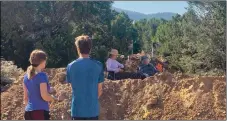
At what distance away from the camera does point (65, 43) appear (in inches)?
799

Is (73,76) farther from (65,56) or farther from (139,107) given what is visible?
(65,56)

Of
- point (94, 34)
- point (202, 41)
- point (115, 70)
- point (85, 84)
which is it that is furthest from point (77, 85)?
point (94, 34)

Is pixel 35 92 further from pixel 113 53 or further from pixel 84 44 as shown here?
pixel 113 53

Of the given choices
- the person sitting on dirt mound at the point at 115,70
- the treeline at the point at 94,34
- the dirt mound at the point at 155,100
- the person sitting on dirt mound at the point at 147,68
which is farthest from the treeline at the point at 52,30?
the dirt mound at the point at 155,100

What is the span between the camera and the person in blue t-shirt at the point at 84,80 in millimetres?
4098

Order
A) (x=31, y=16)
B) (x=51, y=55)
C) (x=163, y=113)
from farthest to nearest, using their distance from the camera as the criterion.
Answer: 1. (x=31, y=16)
2. (x=51, y=55)
3. (x=163, y=113)

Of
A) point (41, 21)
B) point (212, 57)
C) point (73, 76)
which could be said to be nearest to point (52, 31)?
point (41, 21)

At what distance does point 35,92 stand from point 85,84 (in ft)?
1.84

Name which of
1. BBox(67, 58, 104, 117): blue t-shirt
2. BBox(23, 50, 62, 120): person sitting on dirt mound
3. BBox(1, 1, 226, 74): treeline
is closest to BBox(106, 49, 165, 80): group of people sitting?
BBox(23, 50, 62, 120): person sitting on dirt mound

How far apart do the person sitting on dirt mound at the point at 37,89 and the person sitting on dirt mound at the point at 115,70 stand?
195 inches

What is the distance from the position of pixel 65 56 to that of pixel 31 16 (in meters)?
3.29

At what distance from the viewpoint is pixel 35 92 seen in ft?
14.2

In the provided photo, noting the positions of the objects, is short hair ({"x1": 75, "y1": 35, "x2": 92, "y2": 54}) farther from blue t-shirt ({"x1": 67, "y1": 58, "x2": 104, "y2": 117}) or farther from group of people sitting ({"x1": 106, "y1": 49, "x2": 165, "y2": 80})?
group of people sitting ({"x1": 106, "y1": 49, "x2": 165, "y2": 80})

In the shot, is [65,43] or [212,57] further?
[65,43]
